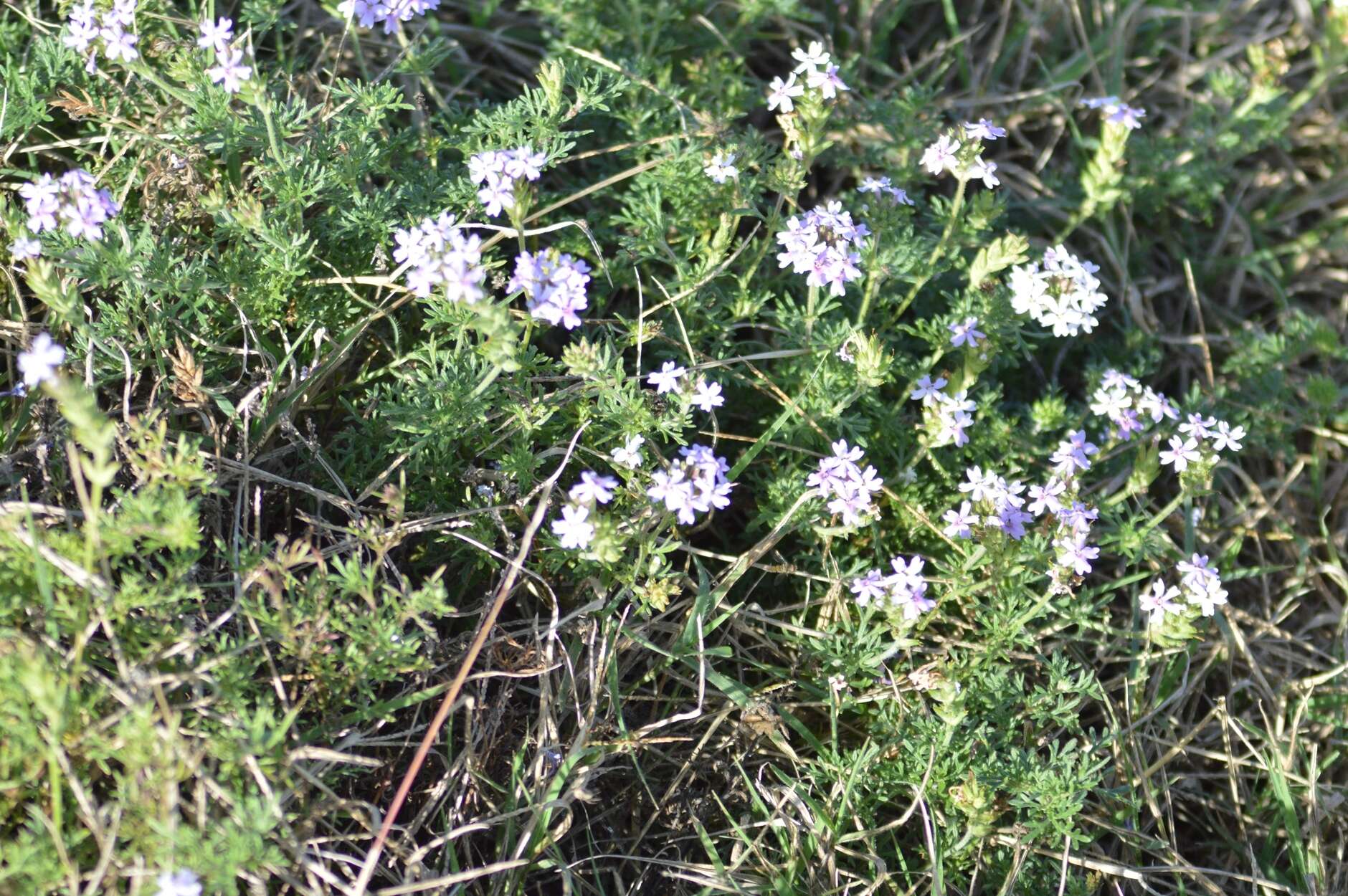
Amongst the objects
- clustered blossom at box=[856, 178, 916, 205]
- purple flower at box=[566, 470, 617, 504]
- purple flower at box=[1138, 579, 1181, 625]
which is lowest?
purple flower at box=[1138, 579, 1181, 625]

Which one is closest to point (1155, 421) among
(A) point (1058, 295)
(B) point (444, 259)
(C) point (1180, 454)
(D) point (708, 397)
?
(C) point (1180, 454)

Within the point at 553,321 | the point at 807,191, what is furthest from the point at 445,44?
the point at 553,321

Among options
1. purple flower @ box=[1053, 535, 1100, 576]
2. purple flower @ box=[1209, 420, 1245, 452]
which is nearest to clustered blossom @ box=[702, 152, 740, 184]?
purple flower @ box=[1053, 535, 1100, 576]

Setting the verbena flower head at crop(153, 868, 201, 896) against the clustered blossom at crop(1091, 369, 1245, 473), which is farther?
the clustered blossom at crop(1091, 369, 1245, 473)

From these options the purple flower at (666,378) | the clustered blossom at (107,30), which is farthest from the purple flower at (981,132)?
the clustered blossom at (107,30)

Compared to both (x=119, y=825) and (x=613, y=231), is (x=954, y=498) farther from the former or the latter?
(x=119, y=825)

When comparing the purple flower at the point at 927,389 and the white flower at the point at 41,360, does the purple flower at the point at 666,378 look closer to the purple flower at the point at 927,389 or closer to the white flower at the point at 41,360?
the purple flower at the point at 927,389

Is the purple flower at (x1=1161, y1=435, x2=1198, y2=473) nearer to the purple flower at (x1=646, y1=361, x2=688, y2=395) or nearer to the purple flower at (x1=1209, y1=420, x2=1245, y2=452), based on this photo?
the purple flower at (x1=1209, y1=420, x2=1245, y2=452)

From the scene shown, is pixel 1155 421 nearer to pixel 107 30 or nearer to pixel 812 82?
pixel 812 82
